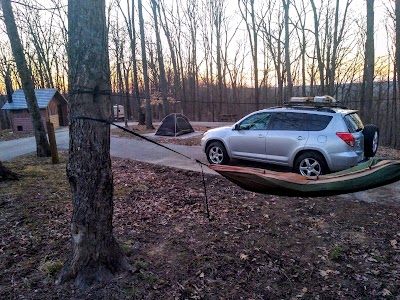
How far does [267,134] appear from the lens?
7152mm

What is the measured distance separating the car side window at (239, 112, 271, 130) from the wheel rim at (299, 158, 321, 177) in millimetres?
1296

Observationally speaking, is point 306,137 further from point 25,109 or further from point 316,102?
point 25,109

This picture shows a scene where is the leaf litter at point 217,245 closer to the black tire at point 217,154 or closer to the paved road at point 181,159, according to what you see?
the paved road at point 181,159

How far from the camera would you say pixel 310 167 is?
6.54 meters

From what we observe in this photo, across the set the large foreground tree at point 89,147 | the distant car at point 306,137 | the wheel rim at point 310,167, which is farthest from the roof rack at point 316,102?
the large foreground tree at point 89,147

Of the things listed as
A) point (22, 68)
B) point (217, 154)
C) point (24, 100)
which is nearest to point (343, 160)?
point (217, 154)

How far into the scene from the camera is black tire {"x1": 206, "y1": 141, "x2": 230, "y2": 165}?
8078 mm

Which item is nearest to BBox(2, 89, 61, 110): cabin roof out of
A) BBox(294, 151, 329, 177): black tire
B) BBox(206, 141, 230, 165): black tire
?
BBox(206, 141, 230, 165): black tire

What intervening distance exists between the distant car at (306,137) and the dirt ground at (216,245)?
114cm

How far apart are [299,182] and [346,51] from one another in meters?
26.4

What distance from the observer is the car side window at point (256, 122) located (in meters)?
7.29

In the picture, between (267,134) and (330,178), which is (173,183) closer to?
(267,134)

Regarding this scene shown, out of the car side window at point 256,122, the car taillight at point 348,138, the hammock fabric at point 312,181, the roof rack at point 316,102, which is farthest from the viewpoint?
the car side window at point 256,122

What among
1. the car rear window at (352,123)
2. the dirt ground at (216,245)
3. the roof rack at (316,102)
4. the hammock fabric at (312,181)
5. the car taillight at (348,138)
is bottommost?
the dirt ground at (216,245)
